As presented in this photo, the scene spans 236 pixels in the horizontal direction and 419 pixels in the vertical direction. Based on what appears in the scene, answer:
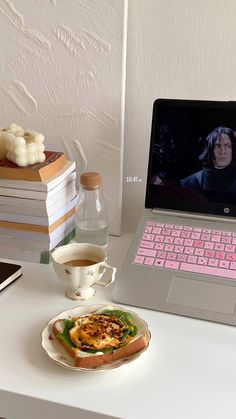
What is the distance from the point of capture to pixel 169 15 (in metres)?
0.96

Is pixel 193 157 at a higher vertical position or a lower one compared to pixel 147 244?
higher

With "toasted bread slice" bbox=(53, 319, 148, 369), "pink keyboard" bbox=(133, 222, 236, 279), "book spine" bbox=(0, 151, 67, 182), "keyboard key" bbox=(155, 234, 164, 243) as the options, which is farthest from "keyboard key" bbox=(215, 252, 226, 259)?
"book spine" bbox=(0, 151, 67, 182)

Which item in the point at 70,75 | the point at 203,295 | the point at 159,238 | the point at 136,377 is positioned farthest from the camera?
the point at 70,75

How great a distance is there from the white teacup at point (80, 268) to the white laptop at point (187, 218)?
0.04 m

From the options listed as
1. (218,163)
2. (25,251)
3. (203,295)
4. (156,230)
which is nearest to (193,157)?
(218,163)

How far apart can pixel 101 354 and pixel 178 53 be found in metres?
0.59

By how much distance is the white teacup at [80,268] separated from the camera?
84 cm

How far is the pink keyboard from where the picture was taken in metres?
0.87

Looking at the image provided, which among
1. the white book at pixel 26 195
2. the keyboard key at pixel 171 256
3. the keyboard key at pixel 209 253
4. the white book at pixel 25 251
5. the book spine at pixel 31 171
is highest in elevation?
the book spine at pixel 31 171

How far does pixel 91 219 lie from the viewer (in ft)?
3.47

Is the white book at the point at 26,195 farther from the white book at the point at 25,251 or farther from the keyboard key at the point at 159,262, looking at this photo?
the keyboard key at the point at 159,262

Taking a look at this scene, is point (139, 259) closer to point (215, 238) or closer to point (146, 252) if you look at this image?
point (146, 252)
